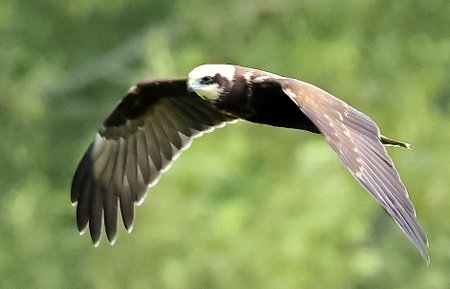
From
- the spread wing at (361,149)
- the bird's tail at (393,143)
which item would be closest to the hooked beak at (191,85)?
the spread wing at (361,149)

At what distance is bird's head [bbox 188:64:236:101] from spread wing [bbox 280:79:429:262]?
0.45 meters

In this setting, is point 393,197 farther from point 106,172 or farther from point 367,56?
point 367,56

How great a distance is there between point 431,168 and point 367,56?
2.28 meters

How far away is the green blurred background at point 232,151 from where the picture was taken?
1259cm

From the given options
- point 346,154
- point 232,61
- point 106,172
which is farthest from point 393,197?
point 232,61

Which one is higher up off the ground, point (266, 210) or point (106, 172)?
point (106, 172)

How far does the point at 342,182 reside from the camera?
13664 millimetres

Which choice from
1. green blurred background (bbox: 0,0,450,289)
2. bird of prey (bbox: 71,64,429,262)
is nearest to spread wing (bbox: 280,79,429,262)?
bird of prey (bbox: 71,64,429,262)

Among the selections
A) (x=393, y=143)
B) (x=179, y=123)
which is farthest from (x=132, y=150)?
(x=393, y=143)

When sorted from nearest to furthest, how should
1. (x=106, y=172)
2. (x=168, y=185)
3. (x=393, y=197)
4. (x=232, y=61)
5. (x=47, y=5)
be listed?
(x=393, y=197)
(x=106, y=172)
(x=168, y=185)
(x=232, y=61)
(x=47, y=5)

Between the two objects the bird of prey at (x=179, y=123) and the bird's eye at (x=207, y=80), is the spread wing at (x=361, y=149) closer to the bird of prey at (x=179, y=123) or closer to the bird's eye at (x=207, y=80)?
the bird of prey at (x=179, y=123)

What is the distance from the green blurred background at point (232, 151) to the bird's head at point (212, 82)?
4.41m

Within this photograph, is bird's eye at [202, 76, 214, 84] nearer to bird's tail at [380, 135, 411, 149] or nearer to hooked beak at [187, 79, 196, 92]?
hooked beak at [187, 79, 196, 92]

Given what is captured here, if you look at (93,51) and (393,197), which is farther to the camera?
(93,51)
